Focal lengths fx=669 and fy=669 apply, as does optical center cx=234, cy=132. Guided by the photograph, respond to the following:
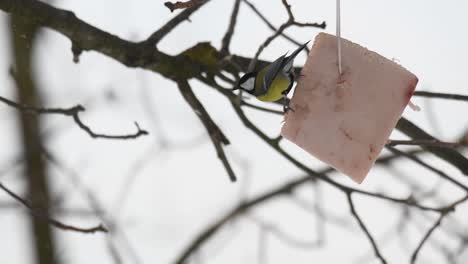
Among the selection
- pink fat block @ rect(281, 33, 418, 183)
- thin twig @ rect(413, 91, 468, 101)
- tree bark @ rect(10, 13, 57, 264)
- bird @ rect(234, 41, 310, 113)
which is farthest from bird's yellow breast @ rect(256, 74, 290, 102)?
tree bark @ rect(10, 13, 57, 264)

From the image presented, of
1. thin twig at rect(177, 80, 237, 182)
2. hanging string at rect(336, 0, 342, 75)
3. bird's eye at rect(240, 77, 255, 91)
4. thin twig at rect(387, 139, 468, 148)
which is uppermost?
hanging string at rect(336, 0, 342, 75)

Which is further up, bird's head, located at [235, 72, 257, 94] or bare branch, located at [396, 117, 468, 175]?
A: bird's head, located at [235, 72, 257, 94]

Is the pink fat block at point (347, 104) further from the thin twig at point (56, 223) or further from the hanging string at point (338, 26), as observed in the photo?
the thin twig at point (56, 223)

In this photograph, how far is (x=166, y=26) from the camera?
55.9 inches

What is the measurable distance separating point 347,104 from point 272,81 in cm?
24

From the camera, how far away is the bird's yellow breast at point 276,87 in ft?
3.51

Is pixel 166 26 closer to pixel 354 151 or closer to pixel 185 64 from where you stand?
pixel 185 64

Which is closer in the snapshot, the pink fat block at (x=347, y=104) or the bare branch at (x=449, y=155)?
the pink fat block at (x=347, y=104)

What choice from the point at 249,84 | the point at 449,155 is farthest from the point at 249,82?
the point at 449,155

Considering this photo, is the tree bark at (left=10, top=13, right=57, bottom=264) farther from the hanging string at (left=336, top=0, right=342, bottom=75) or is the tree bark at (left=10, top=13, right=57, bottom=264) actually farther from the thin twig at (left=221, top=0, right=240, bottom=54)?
the hanging string at (left=336, top=0, right=342, bottom=75)

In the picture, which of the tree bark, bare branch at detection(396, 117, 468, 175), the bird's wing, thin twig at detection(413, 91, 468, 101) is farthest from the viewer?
the tree bark

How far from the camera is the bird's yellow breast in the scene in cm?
107

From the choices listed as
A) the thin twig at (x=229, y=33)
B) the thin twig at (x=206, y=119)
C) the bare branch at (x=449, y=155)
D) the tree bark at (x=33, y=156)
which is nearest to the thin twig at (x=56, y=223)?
the thin twig at (x=206, y=119)

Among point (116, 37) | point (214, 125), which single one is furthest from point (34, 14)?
point (214, 125)
